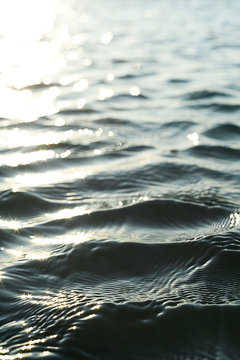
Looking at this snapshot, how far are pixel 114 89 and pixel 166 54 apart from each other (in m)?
2.52

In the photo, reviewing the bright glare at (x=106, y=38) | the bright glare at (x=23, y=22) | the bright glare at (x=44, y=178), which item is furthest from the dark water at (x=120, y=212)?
the bright glare at (x=23, y=22)

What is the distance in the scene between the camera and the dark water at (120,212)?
186 centimetres

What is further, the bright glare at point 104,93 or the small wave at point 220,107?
the bright glare at point 104,93

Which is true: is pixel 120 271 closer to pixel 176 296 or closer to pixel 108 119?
pixel 176 296

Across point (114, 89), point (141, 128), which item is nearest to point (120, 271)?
point (141, 128)

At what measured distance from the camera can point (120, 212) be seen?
2.93m

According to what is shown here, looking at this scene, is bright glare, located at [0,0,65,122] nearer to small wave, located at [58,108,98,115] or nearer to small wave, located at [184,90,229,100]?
small wave, located at [58,108,98,115]

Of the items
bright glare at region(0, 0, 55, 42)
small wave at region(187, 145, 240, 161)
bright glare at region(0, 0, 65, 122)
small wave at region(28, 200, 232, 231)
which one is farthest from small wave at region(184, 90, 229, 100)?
bright glare at region(0, 0, 55, 42)

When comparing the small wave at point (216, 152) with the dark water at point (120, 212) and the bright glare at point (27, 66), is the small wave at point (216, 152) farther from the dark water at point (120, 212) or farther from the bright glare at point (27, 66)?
the bright glare at point (27, 66)

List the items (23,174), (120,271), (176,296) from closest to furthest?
(176,296) < (120,271) < (23,174)

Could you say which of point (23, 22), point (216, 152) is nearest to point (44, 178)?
point (216, 152)

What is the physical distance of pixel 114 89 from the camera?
6328mm

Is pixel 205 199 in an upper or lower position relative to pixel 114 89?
lower

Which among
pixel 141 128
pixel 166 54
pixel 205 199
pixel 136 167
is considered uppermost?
pixel 166 54
